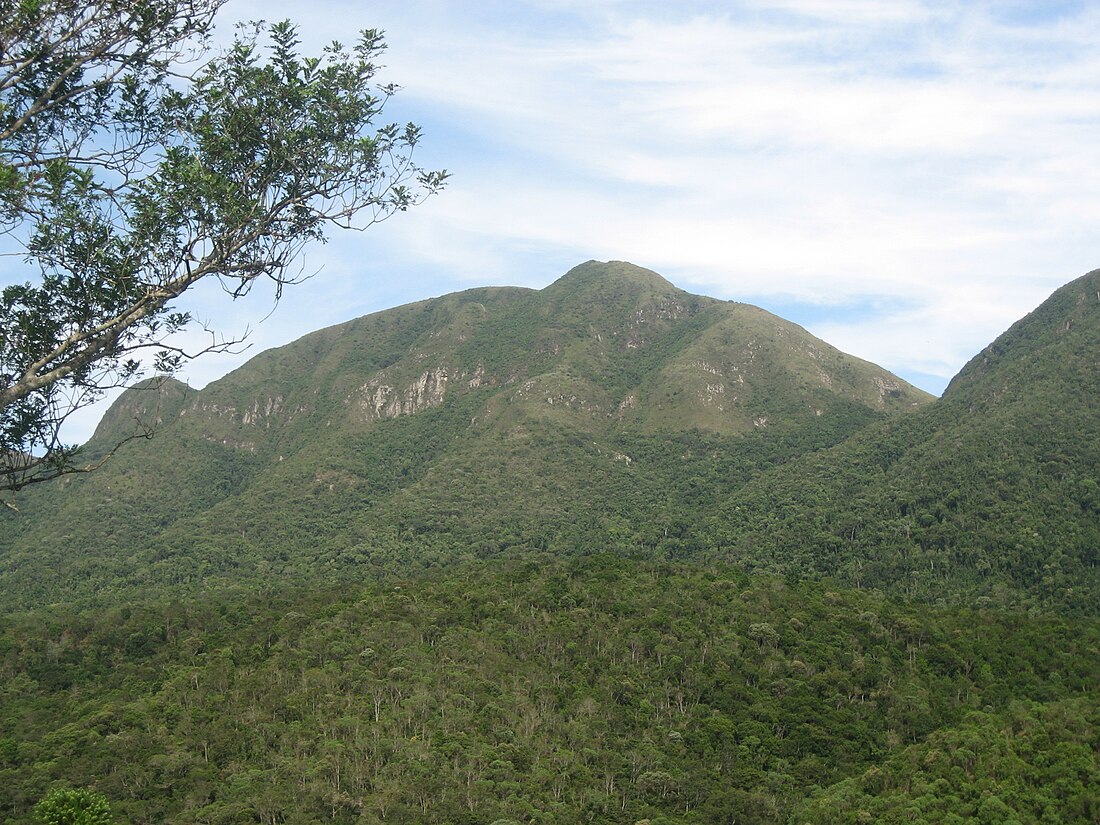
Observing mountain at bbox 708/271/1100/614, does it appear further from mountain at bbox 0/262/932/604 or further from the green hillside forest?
mountain at bbox 0/262/932/604

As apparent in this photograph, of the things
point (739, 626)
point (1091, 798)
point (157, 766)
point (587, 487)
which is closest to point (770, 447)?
point (587, 487)

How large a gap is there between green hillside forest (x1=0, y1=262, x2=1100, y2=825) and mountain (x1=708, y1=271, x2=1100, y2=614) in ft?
1.86

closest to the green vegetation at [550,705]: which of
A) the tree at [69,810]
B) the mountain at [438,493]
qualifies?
the tree at [69,810]

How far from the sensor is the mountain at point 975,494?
324ft

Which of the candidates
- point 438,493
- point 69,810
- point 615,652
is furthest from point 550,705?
point 438,493

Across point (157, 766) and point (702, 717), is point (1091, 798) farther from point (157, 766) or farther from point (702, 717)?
point (157, 766)

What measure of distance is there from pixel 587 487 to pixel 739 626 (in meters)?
86.1

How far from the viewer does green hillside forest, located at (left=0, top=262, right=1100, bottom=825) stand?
5275 cm

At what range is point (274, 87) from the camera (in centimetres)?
1100

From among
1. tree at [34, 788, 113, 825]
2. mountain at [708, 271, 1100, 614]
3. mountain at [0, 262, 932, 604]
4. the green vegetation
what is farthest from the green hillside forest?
tree at [34, 788, 113, 825]

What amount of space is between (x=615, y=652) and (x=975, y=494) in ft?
239

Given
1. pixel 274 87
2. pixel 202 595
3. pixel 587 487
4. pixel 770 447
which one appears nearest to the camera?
pixel 274 87

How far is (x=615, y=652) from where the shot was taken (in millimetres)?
74062

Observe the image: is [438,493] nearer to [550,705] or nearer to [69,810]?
[550,705]
